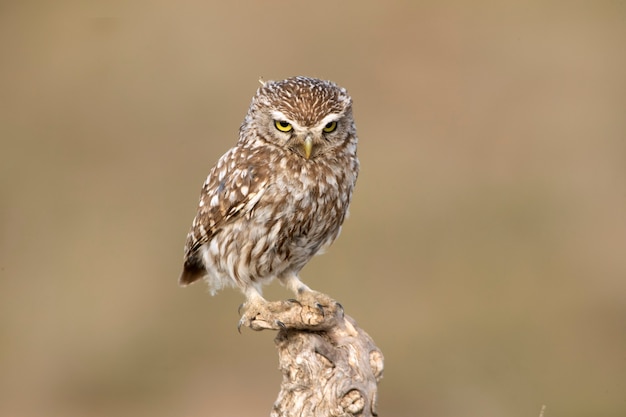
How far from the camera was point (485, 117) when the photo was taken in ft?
31.2

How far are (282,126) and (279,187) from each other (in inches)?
11.7

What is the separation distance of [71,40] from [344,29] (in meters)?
2.63

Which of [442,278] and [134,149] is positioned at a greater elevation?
[134,149]

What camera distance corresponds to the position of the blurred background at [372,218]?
835 cm

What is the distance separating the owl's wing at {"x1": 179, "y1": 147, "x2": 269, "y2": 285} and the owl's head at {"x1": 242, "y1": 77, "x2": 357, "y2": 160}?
146mm

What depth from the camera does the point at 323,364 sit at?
4348mm

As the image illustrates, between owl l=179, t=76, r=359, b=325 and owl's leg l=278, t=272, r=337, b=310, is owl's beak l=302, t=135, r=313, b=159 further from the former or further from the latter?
owl's leg l=278, t=272, r=337, b=310

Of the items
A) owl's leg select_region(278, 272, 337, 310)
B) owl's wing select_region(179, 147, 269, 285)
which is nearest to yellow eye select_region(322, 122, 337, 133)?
owl's wing select_region(179, 147, 269, 285)

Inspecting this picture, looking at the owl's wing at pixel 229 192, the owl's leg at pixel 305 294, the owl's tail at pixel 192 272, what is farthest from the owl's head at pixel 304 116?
the owl's tail at pixel 192 272

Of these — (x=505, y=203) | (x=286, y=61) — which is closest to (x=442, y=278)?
(x=505, y=203)

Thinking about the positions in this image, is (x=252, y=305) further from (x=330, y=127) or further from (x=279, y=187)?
(x=330, y=127)

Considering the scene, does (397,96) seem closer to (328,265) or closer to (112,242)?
(328,265)

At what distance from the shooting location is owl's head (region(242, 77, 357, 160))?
445cm

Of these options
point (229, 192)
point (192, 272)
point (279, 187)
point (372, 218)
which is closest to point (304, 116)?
point (279, 187)
